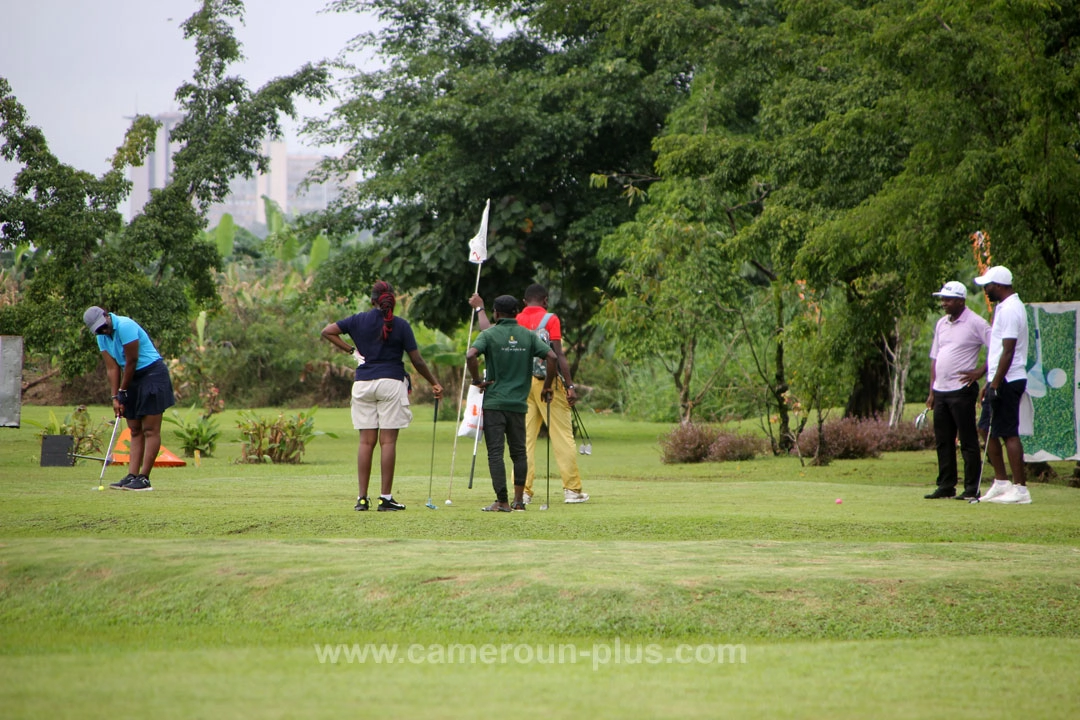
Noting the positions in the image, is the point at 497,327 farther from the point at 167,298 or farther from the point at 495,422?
the point at 167,298

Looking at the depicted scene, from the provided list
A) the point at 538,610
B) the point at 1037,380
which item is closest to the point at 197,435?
the point at 1037,380

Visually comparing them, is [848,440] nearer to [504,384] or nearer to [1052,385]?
[1052,385]

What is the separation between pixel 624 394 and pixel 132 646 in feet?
107

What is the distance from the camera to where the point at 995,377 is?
1130 cm

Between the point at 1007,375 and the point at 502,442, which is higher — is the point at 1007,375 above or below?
above

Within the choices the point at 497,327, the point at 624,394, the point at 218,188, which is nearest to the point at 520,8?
the point at 218,188

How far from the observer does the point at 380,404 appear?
10688 millimetres

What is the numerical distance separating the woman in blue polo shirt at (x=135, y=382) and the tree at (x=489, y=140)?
13.1 m

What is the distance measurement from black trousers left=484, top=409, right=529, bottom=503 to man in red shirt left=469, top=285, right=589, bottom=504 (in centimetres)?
46

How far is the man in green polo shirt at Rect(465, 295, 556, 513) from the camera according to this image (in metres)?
10.7

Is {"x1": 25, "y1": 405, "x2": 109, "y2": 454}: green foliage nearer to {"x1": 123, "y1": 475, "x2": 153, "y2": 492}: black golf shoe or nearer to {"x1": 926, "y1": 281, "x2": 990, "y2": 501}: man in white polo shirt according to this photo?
{"x1": 123, "y1": 475, "x2": 153, "y2": 492}: black golf shoe

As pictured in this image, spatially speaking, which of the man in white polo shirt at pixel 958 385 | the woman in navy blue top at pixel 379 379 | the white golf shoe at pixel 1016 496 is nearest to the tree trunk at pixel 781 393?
the man in white polo shirt at pixel 958 385

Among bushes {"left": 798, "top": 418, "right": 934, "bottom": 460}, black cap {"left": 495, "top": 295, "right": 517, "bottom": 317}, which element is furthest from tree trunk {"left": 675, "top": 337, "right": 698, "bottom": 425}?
black cap {"left": 495, "top": 295, "right": 517, "bottom": 317}

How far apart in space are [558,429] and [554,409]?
0.63ft
